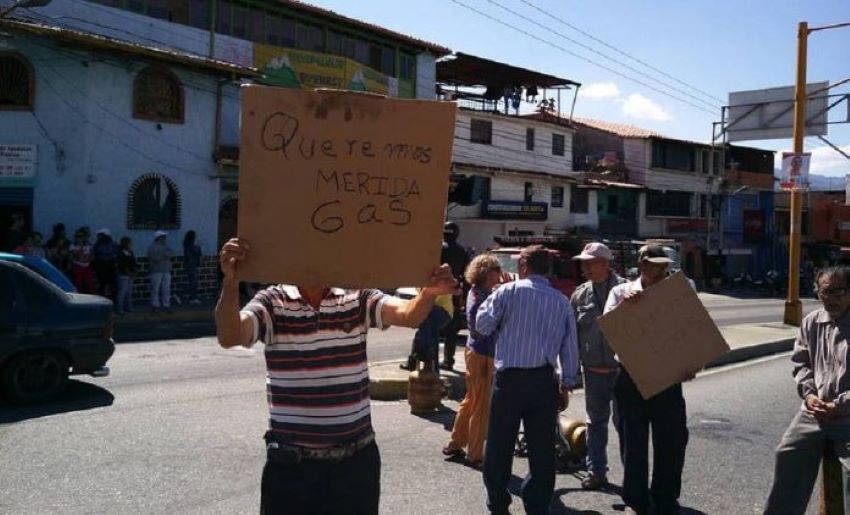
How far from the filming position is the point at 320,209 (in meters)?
3.00

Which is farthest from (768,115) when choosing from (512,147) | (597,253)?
(597,253)

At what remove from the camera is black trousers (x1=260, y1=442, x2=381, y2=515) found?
3002mm

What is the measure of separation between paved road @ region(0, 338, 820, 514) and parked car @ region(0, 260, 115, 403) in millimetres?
303

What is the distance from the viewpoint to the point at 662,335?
496 centimetres

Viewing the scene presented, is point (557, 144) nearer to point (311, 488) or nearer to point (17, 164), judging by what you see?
point (17, 164)

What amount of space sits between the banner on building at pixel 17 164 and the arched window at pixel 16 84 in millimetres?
967

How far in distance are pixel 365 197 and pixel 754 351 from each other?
38.9 feet

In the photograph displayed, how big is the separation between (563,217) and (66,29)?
25.9 meters

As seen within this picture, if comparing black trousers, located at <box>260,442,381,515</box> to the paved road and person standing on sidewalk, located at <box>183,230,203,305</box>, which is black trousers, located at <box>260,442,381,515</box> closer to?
the paved road

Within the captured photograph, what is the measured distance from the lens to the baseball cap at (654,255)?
5020mm

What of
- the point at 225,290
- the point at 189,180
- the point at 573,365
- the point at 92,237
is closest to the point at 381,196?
the point at 225,290

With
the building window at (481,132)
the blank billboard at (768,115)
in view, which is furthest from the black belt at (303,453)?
the building window at (481,132)

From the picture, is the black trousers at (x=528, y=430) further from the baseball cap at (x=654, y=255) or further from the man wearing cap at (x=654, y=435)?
the baseball cap at (x=654, y=255)

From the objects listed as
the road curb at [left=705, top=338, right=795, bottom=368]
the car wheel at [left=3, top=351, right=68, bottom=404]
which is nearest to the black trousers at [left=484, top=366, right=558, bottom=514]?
the car wheel at [left=3, top=351, right=68, bottom=404]
